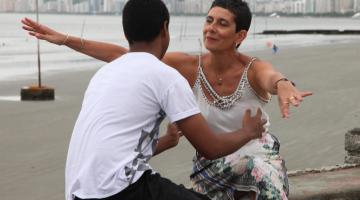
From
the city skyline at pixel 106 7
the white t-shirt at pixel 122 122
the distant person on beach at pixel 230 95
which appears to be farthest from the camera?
the city skyline at pixel 106 7

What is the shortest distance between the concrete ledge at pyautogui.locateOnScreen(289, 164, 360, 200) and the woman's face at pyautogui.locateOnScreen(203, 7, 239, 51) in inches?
50.5

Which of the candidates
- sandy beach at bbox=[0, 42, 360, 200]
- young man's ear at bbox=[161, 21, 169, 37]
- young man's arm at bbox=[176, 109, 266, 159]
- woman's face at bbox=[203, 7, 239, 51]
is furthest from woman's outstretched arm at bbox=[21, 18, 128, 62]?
sandy beach at bbox=[0, 42, 360, 200]

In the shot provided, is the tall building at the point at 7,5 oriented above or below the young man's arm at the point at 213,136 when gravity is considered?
below

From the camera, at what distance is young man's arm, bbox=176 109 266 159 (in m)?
2.60

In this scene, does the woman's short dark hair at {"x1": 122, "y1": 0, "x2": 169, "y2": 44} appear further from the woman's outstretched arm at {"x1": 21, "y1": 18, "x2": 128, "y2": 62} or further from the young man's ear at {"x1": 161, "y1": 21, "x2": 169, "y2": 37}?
the woman's outstretched arm at {"x1": 21, "y1": 18, "x2": 128, "y2": 62}

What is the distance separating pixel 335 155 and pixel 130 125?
5893mm

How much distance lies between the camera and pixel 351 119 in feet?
35.5

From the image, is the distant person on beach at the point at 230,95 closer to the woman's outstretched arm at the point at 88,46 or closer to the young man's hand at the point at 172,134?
the woman's outstretched arm at the point at 88,46

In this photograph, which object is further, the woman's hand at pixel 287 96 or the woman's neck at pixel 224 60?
the woman's neck at pixel 224 60

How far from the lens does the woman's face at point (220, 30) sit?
340cm

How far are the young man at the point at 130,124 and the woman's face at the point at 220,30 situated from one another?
78cm

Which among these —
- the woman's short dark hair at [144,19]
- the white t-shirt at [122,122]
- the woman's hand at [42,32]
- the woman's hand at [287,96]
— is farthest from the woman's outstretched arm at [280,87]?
the woman's hand at [42,32]

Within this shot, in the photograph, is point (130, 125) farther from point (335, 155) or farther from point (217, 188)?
point (335, 155)

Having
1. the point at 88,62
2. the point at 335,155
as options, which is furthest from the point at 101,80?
the point at 88,62
